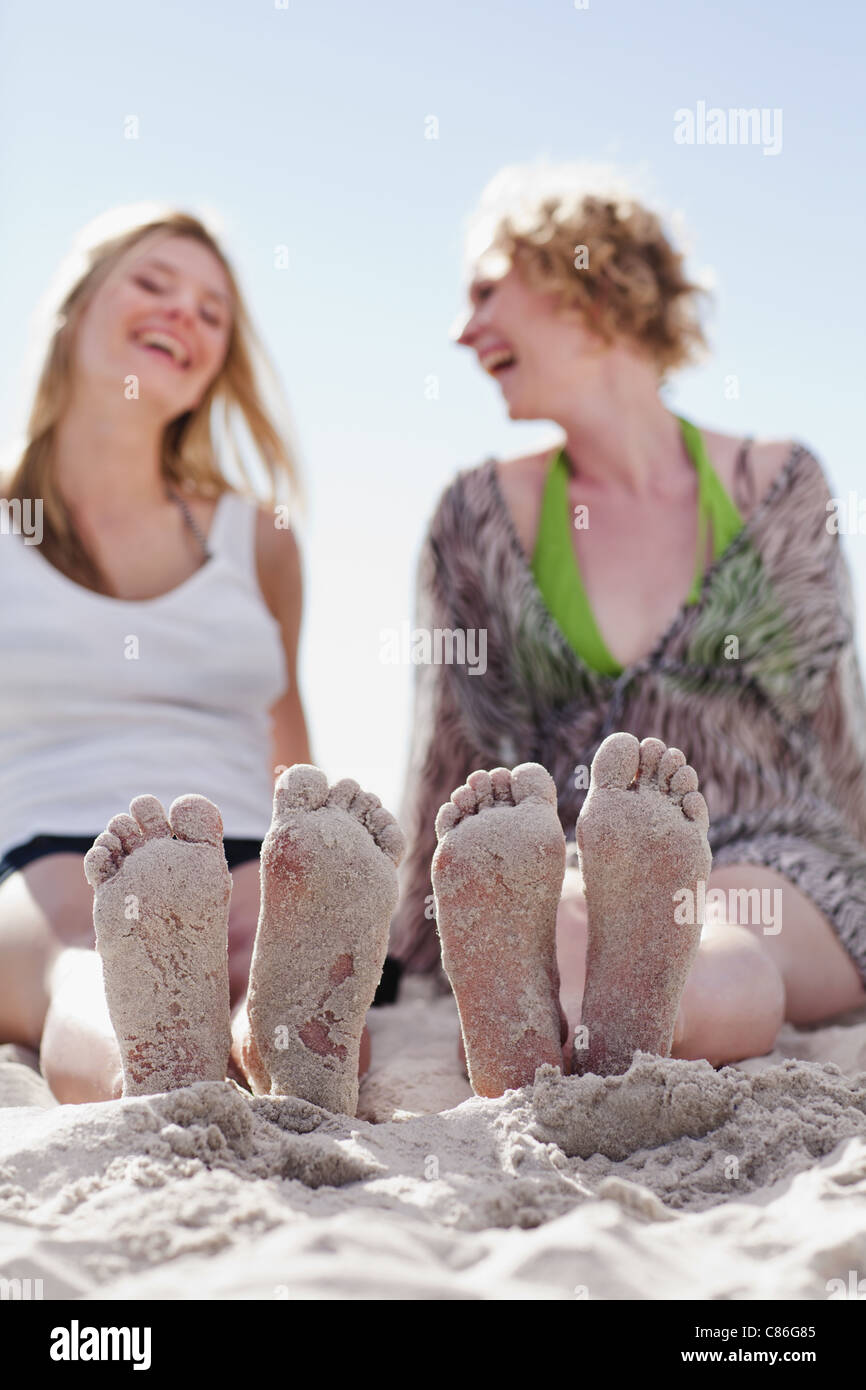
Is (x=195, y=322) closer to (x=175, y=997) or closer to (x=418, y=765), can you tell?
(x=418, y=765)

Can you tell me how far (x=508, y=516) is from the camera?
2.14m

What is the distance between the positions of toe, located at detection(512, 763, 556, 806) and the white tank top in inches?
27.8

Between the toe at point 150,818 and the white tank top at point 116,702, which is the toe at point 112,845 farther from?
the white tank top at point 116,702

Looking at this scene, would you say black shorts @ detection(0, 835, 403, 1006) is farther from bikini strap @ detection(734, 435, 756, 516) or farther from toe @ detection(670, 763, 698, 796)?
bikini strap @ detection(734, 435, 756, 516)

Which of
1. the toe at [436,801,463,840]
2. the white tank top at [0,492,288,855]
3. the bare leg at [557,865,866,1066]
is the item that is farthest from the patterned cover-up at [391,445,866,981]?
the toe at [436,801,463,840]

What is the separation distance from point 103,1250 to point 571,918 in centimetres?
85

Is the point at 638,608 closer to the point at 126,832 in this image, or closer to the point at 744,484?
the point at 744,484

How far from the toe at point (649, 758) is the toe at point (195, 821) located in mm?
448

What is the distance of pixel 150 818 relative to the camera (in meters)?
1.20

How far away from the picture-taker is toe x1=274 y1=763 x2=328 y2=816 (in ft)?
3.96

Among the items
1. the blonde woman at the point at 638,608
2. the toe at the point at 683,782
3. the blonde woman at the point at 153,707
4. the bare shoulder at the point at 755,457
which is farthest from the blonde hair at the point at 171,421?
the toe at the point at 683,782

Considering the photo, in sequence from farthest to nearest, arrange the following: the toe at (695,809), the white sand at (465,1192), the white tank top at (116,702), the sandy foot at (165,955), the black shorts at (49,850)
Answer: the white tank top at (116,702) < the black shorts at (49,850) < the toe at (695,809) < the sandy foot at (165,955) < the white sand at (465,1192)

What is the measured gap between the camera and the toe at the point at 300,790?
121cm

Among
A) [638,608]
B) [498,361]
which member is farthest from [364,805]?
[498,361]
